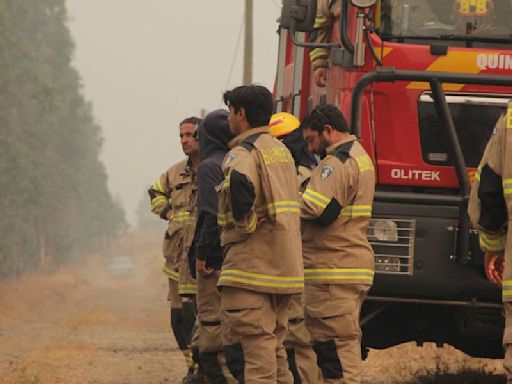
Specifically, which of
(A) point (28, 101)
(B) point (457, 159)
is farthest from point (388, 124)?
(A) point (28, 101)

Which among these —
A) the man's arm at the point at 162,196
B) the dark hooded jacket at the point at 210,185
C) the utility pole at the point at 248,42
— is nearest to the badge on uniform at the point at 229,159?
the dark hooded jacket at the point at 210,185

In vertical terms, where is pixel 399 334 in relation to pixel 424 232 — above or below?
below

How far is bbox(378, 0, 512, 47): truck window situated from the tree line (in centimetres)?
3574

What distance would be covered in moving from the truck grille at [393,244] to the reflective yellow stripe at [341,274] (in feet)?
1.49

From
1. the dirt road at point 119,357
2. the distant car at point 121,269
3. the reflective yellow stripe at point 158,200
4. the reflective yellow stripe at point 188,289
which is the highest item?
the reflective yellow stripe at point 158,200

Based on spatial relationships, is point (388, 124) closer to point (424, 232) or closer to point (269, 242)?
point (424, 232)

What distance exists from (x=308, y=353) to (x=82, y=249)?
102 meters

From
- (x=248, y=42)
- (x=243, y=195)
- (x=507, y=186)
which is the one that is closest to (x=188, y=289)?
(x=243, y=195)

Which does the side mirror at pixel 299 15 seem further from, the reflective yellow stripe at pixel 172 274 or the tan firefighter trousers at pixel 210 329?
the reflective yellow stripe at pixel 172 274

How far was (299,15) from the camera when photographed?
30.7 ft

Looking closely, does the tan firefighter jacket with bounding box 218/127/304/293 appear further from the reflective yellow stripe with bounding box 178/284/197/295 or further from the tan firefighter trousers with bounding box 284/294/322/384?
the reflective yellow stripe with bounding box 178/284/197/295

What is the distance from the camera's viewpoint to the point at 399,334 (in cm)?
1038

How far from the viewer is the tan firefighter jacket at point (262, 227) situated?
7727 mm

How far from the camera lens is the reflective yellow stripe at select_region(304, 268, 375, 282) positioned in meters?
8.60
